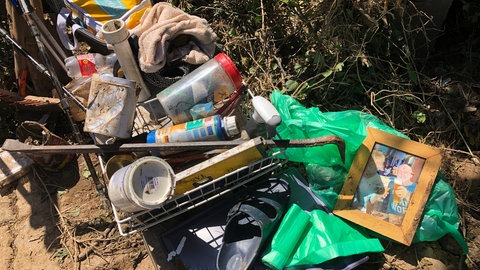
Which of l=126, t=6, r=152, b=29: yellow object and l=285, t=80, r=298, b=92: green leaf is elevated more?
l=126, t=6, r=152, b=29: yellow object

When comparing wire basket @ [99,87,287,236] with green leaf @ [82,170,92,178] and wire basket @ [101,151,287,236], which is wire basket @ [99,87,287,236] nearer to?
wire basket @ [101,151,287,236]

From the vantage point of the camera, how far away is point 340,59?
2.22 metres

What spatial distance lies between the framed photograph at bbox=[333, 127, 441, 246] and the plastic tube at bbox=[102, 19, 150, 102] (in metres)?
1.09

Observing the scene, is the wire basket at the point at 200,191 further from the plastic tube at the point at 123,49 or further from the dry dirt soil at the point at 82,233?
the dry dirt soil at the point at 82,233

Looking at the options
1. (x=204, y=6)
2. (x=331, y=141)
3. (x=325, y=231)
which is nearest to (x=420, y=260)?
(x=325, y=231)

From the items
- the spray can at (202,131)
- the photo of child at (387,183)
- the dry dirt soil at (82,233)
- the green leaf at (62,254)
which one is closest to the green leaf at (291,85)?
the photo of child at (387,183)

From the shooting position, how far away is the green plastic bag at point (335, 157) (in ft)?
5.89

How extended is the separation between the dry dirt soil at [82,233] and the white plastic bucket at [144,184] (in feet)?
1.97

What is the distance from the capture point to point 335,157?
1.85 m

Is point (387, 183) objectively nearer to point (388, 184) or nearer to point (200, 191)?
point (388, 184)

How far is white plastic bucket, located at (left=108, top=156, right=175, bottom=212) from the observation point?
55.9 inches

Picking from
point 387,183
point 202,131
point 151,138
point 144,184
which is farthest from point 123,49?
point 387,183

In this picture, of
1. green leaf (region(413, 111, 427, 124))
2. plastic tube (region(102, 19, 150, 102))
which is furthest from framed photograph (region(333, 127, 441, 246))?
plastic tube (region(102, 19, 150, 102))

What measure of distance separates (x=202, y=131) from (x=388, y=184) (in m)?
0.89
